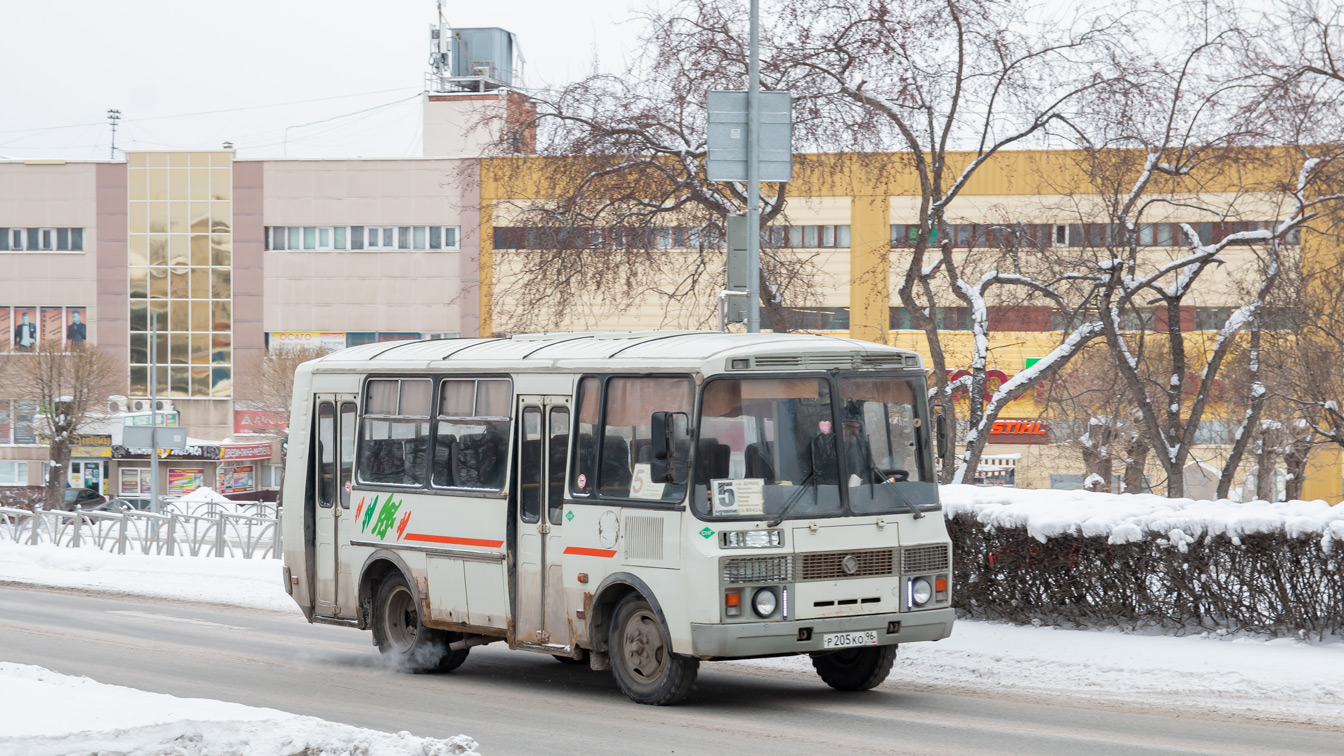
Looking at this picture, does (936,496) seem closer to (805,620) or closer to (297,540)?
(805,620)

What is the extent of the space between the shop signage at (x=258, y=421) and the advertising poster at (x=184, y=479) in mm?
3263

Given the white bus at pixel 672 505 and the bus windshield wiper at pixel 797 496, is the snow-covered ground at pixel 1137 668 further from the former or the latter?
the bus windshield wiper at pixel 797 496

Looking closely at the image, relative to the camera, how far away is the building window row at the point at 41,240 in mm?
76250

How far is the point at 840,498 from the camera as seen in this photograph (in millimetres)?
10859

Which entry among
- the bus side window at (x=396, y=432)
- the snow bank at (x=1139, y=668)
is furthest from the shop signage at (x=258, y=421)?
the snow bank at (x=1139, y=668)

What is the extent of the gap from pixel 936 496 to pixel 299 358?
57585 millimetres

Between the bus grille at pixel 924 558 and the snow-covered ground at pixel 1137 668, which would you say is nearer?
the snow-covered ground at pixel 1137 668

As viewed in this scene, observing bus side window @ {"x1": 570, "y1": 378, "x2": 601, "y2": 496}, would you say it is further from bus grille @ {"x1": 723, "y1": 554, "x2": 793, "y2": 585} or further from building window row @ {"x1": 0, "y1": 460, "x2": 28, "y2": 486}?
building window row @ {"x1": 0, "y1": 460, "x2": 28, "y2": 486}

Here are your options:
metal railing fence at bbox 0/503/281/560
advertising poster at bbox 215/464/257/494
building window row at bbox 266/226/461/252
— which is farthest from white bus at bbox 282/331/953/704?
building window row at bbox 266/226/461/252

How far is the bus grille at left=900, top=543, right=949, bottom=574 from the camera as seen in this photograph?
36.3 ft

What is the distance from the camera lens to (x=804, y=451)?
10.8m

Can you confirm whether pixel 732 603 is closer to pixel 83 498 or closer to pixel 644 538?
pixel 644 538

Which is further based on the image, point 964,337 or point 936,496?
point 964,337

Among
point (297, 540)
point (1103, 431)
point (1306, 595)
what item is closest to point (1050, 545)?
point (1306, 595)
